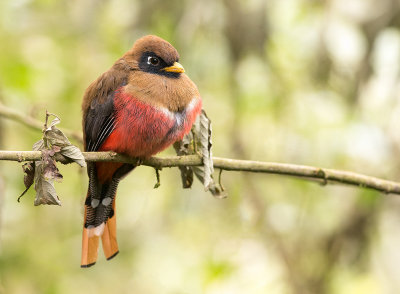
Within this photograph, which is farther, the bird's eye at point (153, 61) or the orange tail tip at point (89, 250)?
the bird's eye at point (153, 61)

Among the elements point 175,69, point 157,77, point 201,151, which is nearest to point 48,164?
point 201,151

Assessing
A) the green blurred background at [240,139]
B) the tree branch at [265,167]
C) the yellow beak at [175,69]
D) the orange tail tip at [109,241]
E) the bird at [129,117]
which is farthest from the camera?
the green blurred background at [240,139]

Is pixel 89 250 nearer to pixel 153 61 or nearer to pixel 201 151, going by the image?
pixel 201 151

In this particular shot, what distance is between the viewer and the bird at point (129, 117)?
120 inches

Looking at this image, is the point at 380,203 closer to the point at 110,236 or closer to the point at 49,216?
the point at 110,236

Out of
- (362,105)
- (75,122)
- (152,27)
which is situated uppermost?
(152,27)

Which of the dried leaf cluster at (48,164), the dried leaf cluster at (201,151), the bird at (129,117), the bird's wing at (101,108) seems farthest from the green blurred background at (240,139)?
the dried leaf cluster at (48,164)

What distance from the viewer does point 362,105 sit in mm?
4387

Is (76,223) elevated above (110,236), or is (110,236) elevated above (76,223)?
(110,236)

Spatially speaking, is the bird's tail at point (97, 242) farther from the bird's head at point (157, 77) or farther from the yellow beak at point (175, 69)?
the yellow beak at point (175, 69)

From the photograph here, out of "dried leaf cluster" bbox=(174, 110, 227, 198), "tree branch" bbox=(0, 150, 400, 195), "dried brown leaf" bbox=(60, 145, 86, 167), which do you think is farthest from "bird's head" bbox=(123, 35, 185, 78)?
"dried brown leaf" bbox=(60, 145, 86, 167)

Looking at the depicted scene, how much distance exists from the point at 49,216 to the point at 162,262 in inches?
44.0

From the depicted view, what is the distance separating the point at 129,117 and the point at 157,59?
422 millimetres

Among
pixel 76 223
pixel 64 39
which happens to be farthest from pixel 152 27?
pixel 76 223
